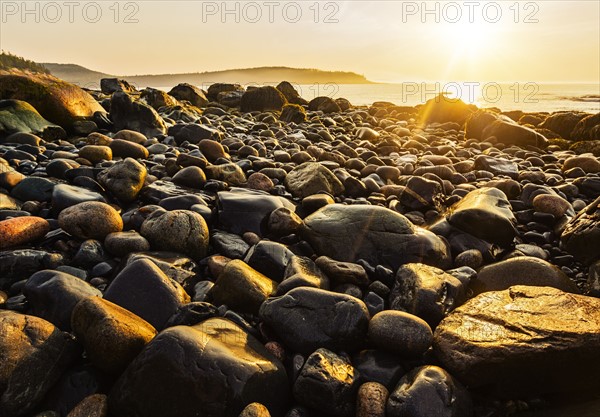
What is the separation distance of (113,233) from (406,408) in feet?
8.62

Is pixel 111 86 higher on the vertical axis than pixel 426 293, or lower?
higher

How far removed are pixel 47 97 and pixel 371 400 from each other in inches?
323

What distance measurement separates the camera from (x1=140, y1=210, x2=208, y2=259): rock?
3.39 meters

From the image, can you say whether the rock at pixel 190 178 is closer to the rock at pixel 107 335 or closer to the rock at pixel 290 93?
the rock at pixel 107 335

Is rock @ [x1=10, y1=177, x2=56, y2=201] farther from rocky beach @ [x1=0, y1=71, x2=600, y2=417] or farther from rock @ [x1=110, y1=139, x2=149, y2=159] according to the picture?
rock @ [x1=110, y1=139, x2=149, y2=159]

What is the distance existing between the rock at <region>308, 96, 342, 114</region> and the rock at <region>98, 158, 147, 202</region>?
15.3 metres

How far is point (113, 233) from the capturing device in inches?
134

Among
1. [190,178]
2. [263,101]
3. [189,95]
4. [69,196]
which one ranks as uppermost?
[189,95]

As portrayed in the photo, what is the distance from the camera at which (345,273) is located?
3.14 meters

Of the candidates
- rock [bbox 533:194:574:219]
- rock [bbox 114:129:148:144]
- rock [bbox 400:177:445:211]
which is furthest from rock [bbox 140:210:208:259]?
rock [bbox 533:194:574:219]

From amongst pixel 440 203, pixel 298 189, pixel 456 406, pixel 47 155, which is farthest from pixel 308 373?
pixel 47 155

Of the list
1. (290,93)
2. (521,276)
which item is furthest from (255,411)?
(290,93)

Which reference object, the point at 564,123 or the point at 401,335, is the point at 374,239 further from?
the point at 564,123

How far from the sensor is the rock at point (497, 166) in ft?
21.1
